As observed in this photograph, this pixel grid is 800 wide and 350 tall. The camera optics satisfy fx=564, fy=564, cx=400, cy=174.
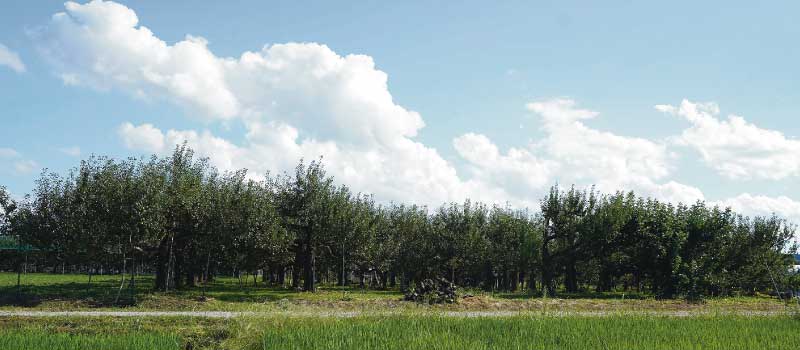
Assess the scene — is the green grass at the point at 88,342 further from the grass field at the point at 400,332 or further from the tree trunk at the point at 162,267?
the tree trunk at the point at 162,267

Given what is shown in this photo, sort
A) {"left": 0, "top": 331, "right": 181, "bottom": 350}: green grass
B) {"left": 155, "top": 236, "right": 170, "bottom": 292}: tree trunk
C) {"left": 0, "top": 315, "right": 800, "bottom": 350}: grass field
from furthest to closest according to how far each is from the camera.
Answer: {"left": 155, "top": 236, "right": 170, "bottom": 292}: tree trunk < {"left": 0, "top": 315, "right": 800, "bottom": 350}: grass field < {"left": 0, "top": 331, "right": 181, "bottom": 350}: green grass

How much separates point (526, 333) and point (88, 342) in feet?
39.9

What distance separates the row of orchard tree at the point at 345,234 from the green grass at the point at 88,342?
13507 mm

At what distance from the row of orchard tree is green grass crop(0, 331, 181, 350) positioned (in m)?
13.5

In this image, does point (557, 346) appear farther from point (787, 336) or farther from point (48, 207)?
point (48, 207)

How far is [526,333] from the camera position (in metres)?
16.7

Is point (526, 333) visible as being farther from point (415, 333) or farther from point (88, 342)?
point (88, 342)

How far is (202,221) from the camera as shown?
37.5 m

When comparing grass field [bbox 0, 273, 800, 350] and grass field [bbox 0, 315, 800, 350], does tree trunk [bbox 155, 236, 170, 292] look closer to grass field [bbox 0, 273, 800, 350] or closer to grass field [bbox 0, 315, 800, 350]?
grass field [bbox 0, 273, 800, 350]

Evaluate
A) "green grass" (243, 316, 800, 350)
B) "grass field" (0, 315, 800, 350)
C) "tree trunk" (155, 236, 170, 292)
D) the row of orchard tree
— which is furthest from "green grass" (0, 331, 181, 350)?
"tree trunk" (155, 236, 170, 292)

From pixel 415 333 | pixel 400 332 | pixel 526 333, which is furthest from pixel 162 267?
pixel 526 333

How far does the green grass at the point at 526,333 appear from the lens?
581 inches

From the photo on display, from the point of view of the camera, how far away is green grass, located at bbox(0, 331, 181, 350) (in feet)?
46.7

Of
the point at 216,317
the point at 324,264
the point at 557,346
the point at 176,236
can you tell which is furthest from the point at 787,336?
the point at 324,264
